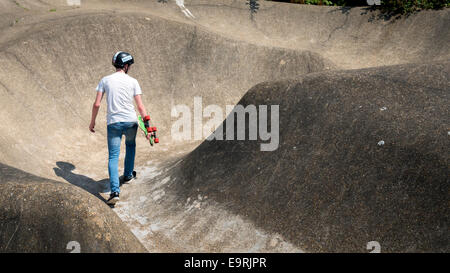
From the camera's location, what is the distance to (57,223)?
3.84 m

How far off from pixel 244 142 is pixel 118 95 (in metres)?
2.11

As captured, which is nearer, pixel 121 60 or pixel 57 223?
pixel 57 223

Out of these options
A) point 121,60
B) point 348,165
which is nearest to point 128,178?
point 121,60

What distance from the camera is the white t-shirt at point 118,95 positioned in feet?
20.1

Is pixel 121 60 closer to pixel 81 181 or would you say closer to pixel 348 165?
pixel 81 181

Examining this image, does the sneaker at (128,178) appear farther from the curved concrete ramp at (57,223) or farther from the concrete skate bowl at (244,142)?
the curved concrete ramp at (57,223)

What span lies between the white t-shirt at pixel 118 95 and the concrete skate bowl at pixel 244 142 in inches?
58.6

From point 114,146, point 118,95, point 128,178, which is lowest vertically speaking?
point 128,178

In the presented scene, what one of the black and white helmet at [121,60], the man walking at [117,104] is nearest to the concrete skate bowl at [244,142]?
the man walking at [117,104]

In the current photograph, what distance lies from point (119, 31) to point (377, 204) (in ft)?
30.6

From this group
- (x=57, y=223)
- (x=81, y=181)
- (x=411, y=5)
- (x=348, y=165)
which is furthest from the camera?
(x=411, y=5)
